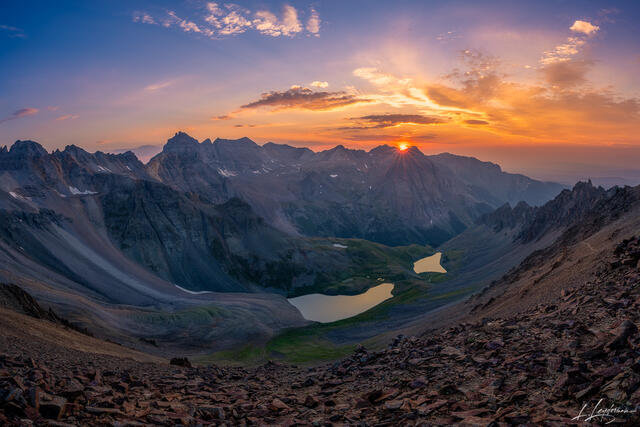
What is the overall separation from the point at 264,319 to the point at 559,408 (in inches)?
5101

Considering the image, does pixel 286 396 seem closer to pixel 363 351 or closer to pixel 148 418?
pixel 148 418

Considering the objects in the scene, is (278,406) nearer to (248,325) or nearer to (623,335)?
(623,335)

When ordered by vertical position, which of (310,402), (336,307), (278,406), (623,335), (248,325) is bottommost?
Answer: (336,307)

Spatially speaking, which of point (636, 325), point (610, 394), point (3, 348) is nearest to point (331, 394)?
point (610, 394)

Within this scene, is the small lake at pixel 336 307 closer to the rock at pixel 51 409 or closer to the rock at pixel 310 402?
the rock at pixel 310 402

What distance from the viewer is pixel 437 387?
20.3 meters

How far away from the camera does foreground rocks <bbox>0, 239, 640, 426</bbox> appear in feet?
50.4

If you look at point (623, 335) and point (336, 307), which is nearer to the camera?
point (623, 335)

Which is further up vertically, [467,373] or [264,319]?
[467,373]

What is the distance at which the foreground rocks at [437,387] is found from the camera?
15.4 meters

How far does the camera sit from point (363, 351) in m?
34.4

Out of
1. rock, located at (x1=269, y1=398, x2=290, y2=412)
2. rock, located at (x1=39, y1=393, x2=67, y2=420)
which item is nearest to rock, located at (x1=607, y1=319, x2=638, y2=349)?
rock, located at (x1=269, y1=398, x2=290, y2=412)
